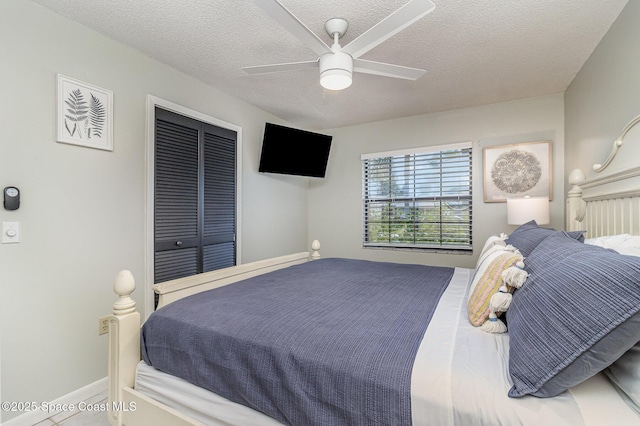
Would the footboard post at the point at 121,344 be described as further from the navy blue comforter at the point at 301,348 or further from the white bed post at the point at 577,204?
the white bed post at the point at 577,204

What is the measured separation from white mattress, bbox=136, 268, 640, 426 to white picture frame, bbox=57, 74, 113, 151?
6.01 ft

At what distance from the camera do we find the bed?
2.46ft

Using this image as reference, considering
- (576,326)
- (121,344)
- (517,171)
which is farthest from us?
(517,171)

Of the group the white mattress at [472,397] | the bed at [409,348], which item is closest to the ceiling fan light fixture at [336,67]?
the bed at [409,348]

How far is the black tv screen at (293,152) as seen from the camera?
133 inches

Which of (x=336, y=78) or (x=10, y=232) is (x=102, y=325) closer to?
(x=10, y=232)

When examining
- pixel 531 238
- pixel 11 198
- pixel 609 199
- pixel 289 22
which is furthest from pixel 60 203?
pixel 609 199

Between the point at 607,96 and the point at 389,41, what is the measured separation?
1524mm

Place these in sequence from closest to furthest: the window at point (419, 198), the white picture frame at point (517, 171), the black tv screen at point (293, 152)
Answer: the white picture frame at point (517, 171) → the black tv screen at point (293, 152) → the window at point (419, 198)

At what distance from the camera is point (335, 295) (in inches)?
64.7

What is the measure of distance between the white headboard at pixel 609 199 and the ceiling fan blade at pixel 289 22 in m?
1.70

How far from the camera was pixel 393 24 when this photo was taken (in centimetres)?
146

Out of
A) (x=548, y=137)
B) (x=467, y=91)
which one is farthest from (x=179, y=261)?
(x=548, y=137)

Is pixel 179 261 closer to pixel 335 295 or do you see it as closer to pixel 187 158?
pixel 187 158
